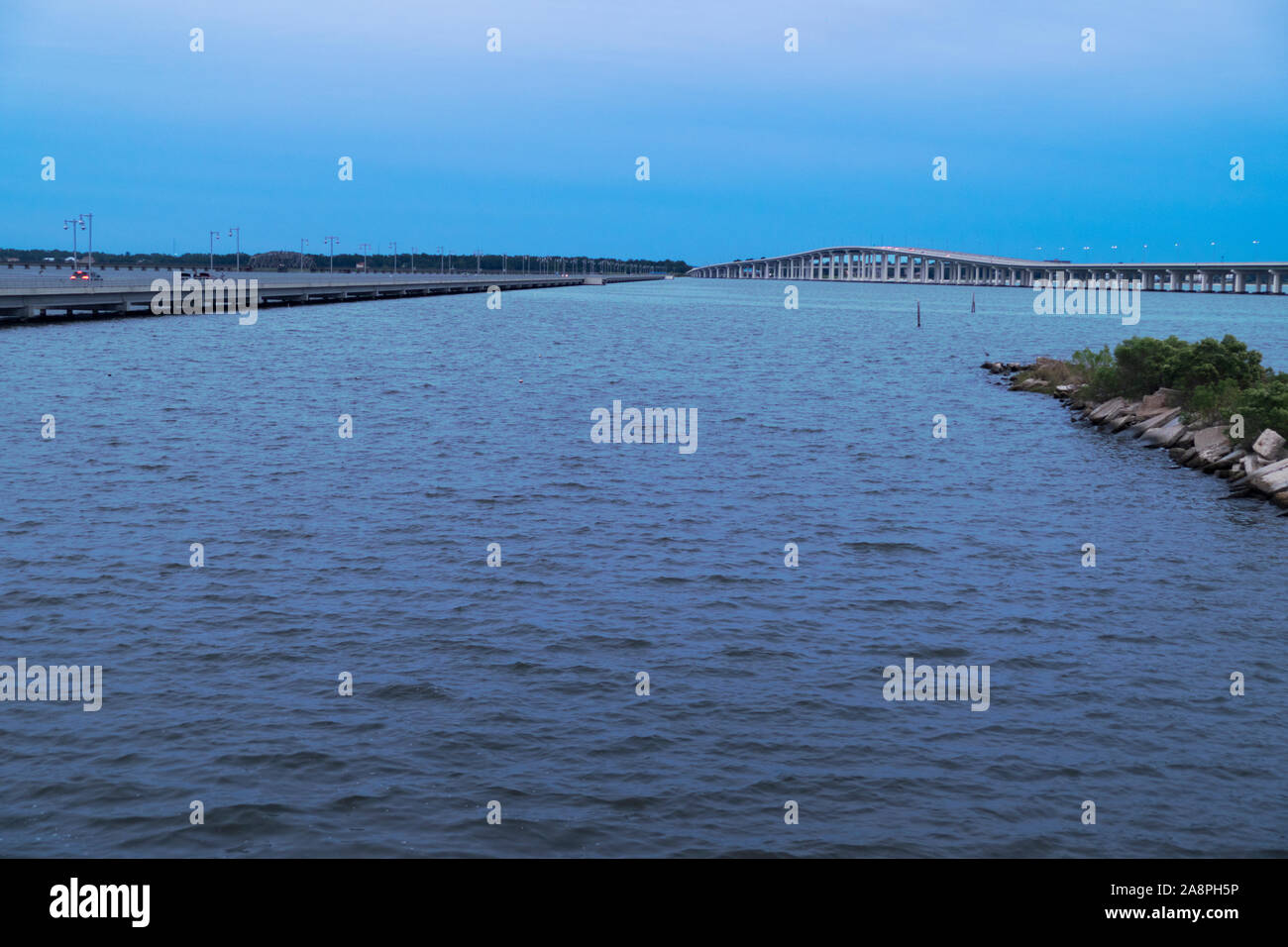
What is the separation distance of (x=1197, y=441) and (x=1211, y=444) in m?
0.67

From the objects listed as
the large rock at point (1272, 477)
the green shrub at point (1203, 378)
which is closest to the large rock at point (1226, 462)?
the green shrub at point (1203, 378)

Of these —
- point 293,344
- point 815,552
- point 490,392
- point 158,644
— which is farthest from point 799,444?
point 293,344

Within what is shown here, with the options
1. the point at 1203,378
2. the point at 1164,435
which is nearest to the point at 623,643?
the point at 1164,435

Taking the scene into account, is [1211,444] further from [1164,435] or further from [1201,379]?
[1201,379]

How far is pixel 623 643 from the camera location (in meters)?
17.9

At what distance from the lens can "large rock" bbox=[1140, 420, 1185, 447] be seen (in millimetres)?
39422

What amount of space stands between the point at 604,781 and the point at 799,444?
87.7 feet

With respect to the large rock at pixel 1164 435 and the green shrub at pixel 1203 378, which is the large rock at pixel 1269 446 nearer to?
the green shrub at pixel 1203 378

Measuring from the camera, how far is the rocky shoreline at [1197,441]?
3073cm

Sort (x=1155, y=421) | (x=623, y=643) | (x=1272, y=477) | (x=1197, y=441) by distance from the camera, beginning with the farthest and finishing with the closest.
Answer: (x=1155, y=421) → (x=1197, y=441) → (x=1272, y=477) → (x=623, y=643)

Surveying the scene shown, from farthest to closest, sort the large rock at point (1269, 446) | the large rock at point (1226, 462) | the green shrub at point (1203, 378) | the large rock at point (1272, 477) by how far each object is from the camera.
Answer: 1. the green shrub at point (1203, 378)
2. the large rock at point (1226, 462)
3. the large rock at point (1269, 446)
4. the large rock at point (1272, 477)

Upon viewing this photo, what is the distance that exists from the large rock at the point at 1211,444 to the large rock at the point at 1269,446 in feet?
5.28

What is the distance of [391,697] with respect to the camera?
1550cm
